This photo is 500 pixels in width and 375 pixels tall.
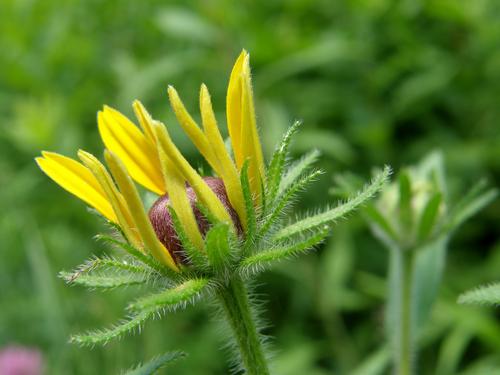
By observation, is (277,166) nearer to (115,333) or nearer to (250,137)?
(250,137)

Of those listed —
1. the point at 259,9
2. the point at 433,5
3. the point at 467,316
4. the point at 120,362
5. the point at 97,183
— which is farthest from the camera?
the point at 259,9

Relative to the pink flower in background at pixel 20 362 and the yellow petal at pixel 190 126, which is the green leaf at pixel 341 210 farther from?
the pink flower in background at pixel 20 362

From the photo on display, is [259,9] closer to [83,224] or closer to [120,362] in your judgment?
[83,224]

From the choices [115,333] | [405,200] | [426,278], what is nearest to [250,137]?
[115,333]

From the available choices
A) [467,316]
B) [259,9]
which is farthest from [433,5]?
[467,316]

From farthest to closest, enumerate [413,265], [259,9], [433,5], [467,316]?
1. [259,9]
2. [433,5]
3. [467,316]
4. [413,265]

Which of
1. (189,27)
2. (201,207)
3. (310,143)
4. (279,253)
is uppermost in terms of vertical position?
(189,27)

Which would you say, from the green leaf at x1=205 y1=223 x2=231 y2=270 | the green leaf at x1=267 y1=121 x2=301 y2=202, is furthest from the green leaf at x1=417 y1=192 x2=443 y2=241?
the green leaf at x1=205 y1=223 x2=231 y2=270

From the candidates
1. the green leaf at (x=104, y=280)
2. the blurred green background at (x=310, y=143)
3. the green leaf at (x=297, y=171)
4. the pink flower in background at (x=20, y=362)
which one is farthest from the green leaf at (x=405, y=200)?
the pink flower in background at (x=20, y=362)
